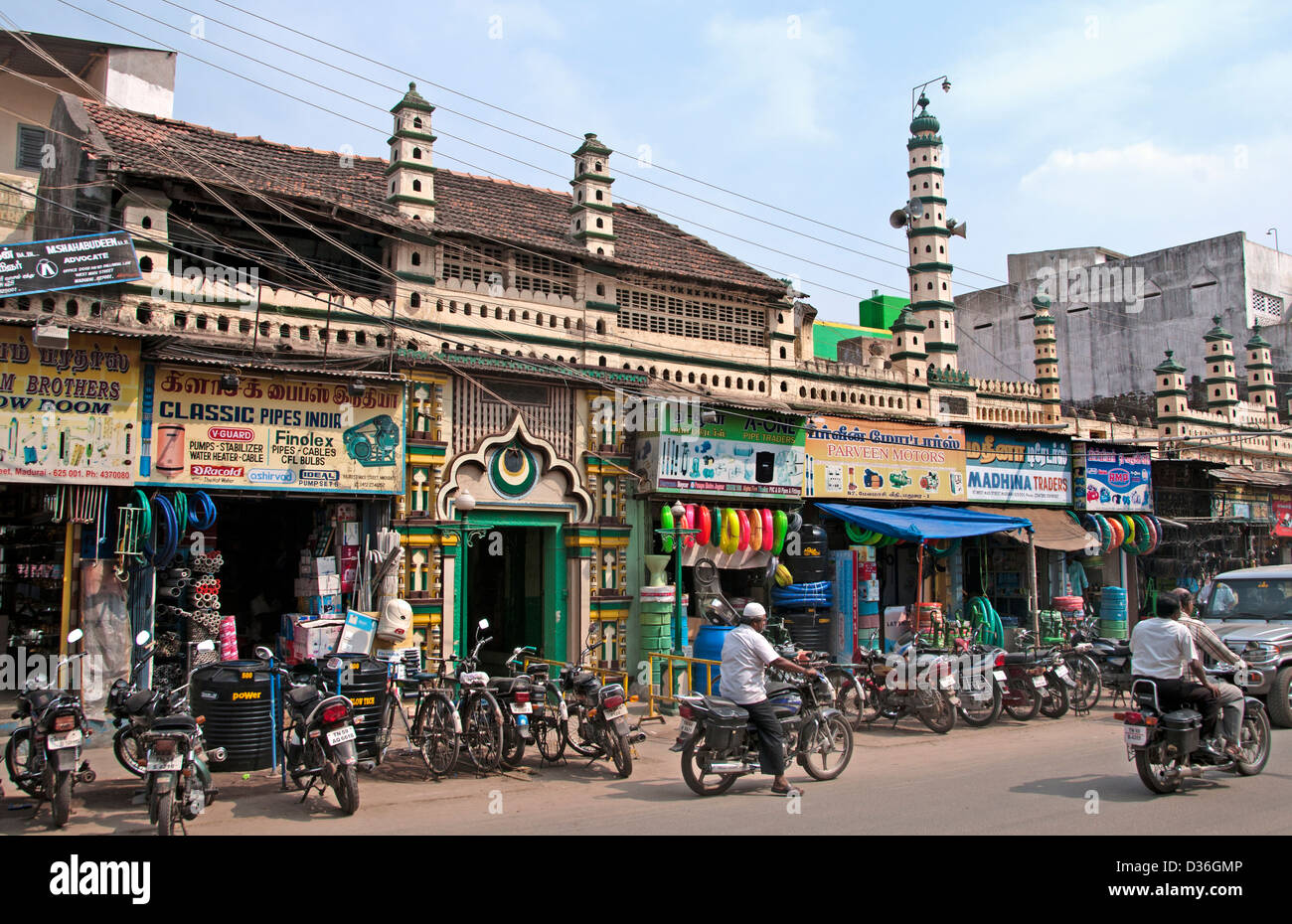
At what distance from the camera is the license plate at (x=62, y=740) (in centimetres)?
741

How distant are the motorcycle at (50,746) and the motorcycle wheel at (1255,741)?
32.8 ft

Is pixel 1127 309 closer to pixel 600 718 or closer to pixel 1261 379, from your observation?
pixel 1261 379

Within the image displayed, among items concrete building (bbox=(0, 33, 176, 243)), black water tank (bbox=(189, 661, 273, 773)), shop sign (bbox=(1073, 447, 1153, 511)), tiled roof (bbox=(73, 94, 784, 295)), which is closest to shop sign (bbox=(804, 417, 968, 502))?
tiled roof (bbox=(73, 94, 784, 295))

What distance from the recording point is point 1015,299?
38531 mm

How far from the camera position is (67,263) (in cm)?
1109

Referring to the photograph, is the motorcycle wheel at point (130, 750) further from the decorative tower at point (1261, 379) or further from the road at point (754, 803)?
the decorative tower at point (1261, 379)

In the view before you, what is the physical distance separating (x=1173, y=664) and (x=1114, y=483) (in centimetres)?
1467

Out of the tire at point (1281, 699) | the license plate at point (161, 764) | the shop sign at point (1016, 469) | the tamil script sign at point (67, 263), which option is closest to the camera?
the license plate at point (161, 764)

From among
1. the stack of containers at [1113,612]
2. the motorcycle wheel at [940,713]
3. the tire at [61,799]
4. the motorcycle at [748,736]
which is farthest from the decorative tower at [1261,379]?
the tire at [61,799]

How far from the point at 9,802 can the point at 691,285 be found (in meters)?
12.0

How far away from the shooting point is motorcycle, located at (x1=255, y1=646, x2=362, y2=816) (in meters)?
7.91

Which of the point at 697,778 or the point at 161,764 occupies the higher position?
the point at 161,764

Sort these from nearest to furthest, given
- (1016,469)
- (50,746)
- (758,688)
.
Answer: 1. (50,746)
2. (758,688)
3. (1016,469)

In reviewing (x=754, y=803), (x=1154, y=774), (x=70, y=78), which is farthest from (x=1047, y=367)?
(x=70, y=78)
